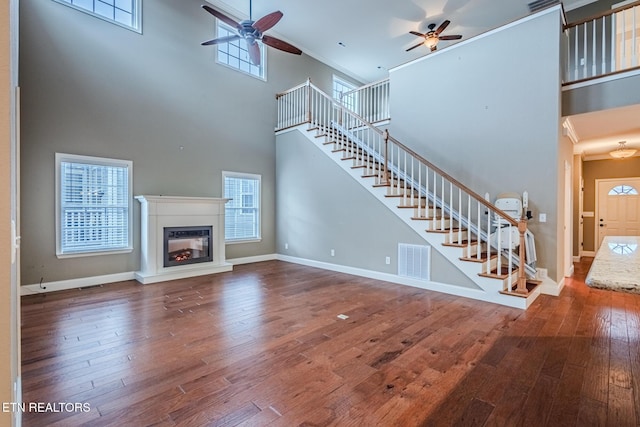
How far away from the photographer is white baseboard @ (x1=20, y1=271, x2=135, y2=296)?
439 centimetres

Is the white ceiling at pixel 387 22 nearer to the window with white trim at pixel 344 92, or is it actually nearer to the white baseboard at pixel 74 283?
the window with white trim at pixel 344 92

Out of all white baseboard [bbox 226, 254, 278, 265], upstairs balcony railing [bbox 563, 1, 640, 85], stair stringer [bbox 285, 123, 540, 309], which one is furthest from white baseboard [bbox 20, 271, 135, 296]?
upstairs balcony railing [bbox 563, 1, 640, 85]

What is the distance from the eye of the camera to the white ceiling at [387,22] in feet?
19.6

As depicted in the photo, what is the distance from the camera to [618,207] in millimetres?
7789

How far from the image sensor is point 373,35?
753 cm

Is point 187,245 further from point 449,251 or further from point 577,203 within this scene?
point 577,203

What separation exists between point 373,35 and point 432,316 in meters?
6.94

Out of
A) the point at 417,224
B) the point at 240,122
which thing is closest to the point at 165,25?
the point at 240,122

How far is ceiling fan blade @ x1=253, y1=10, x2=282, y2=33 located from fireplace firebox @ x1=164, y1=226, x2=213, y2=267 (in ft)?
12.0

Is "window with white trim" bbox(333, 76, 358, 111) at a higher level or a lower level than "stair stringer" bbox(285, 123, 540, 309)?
higher

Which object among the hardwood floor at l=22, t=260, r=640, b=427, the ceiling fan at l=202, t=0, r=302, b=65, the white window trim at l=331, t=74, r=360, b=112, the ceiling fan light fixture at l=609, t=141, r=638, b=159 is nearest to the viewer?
the hardwood floor at l=22, t=260, r=640, b=427

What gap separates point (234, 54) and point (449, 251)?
20.3ft

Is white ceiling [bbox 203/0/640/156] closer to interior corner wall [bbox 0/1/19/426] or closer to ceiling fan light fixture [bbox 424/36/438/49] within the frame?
ceiling fan light fixture [bbox 424/36/438/49]

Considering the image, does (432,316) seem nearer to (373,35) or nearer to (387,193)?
(387,193)
